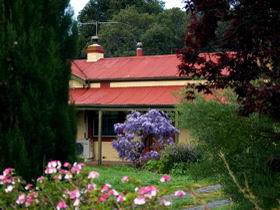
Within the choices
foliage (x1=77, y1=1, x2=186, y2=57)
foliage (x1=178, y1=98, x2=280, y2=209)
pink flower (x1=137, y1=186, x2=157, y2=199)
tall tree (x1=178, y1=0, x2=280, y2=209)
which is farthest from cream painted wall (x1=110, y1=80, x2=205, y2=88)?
foliage (x1=77, y1=1, x2=186, y2=57)

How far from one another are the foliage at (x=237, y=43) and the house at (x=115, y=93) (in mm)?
17216

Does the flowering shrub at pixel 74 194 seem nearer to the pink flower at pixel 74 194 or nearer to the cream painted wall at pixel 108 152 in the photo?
the pink flower at pixel 74 194

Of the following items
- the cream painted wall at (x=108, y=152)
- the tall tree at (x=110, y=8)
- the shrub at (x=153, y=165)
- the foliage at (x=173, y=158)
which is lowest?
the cream painted wall at (x=108, y=152)

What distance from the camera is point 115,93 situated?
2641 cm

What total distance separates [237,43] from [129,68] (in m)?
Answer: 22.2

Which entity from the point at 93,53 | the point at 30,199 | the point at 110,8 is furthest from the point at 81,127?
the point at 110,8

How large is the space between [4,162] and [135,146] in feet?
52.5

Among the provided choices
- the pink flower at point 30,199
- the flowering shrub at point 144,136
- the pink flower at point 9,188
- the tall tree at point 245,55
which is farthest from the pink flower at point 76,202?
the flowering shrub at point 144,136

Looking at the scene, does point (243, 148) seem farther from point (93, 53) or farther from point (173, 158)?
point (93, 53)

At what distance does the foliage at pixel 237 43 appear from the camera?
5441mm

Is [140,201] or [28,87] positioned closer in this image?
[140,201]

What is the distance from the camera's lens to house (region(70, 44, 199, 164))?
24.5 m

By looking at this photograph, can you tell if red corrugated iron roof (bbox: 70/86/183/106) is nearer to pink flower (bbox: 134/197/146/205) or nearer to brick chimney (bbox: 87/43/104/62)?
brick chimney (bbox: 87/43/104/62)

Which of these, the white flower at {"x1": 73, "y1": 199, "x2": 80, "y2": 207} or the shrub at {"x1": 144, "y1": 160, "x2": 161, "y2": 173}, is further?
the shrub at {"x1": 144, "y1": 160, "x2": 161, "y2": 173}
